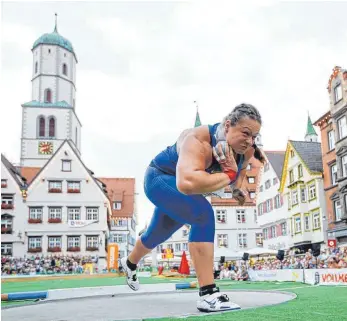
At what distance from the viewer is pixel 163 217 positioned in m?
5.26

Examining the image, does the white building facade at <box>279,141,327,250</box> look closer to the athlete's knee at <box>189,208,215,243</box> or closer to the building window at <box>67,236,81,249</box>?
the building window at <box>67,236,81,249</box>

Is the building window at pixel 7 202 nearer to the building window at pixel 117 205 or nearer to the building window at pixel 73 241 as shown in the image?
the building window at pixel 73 241

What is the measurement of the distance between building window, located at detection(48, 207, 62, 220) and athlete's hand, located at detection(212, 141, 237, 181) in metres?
47.6

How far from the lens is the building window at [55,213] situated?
4938cm

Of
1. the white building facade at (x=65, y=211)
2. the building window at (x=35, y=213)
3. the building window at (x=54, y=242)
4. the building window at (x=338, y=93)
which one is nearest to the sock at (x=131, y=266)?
the building window at (x=338, y=93)

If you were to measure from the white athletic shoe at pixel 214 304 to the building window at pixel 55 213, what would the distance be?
154 ft

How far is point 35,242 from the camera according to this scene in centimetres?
A: 4847

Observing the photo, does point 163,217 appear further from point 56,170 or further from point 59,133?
point 59,133

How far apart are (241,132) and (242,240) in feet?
187

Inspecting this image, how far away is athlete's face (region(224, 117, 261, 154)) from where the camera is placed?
13.3 feet

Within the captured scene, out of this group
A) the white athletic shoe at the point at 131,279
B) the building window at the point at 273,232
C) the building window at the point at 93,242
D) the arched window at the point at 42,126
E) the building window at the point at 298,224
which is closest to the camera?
the white athletic shoe at the point at 131,279

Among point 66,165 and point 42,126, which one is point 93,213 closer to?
point 66,165

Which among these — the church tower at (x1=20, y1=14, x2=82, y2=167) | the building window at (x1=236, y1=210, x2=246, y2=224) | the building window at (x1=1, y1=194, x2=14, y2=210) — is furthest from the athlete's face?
the church tower at (x1=20, y1=14, x2=82, y2=167)

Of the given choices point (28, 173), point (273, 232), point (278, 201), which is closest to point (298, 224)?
point (278, 201)
